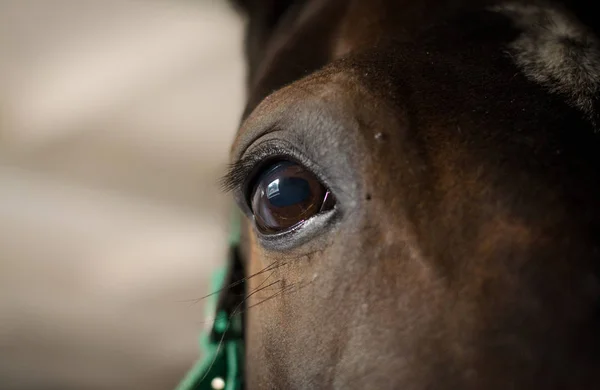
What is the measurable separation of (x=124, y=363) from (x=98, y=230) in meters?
0.34

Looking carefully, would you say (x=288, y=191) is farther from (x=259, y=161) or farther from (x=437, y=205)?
(x=437, y=205)

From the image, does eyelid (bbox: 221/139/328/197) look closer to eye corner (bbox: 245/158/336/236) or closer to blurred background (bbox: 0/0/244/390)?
eye corner (bbox: 245/158/336/236)

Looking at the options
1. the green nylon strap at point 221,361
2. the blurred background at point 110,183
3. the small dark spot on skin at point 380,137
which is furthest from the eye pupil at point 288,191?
the blurred background at point 110,183

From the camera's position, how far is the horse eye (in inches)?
29.5

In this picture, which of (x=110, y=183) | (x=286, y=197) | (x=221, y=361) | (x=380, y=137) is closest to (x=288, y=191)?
(x=286, y=197)

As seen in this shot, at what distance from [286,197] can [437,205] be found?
20 centimetres

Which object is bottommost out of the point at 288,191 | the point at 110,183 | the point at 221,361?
the point at 221,361

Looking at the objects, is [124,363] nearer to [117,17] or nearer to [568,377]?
[117,17]

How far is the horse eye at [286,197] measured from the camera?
749 mm

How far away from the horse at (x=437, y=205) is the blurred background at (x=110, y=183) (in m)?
0.69

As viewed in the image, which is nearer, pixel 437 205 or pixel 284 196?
pixel 437 205

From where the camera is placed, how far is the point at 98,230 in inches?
66.2

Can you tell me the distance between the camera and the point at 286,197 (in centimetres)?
78

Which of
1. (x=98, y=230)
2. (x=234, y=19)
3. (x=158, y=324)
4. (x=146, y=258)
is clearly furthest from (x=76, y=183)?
(x=234, y=19)
